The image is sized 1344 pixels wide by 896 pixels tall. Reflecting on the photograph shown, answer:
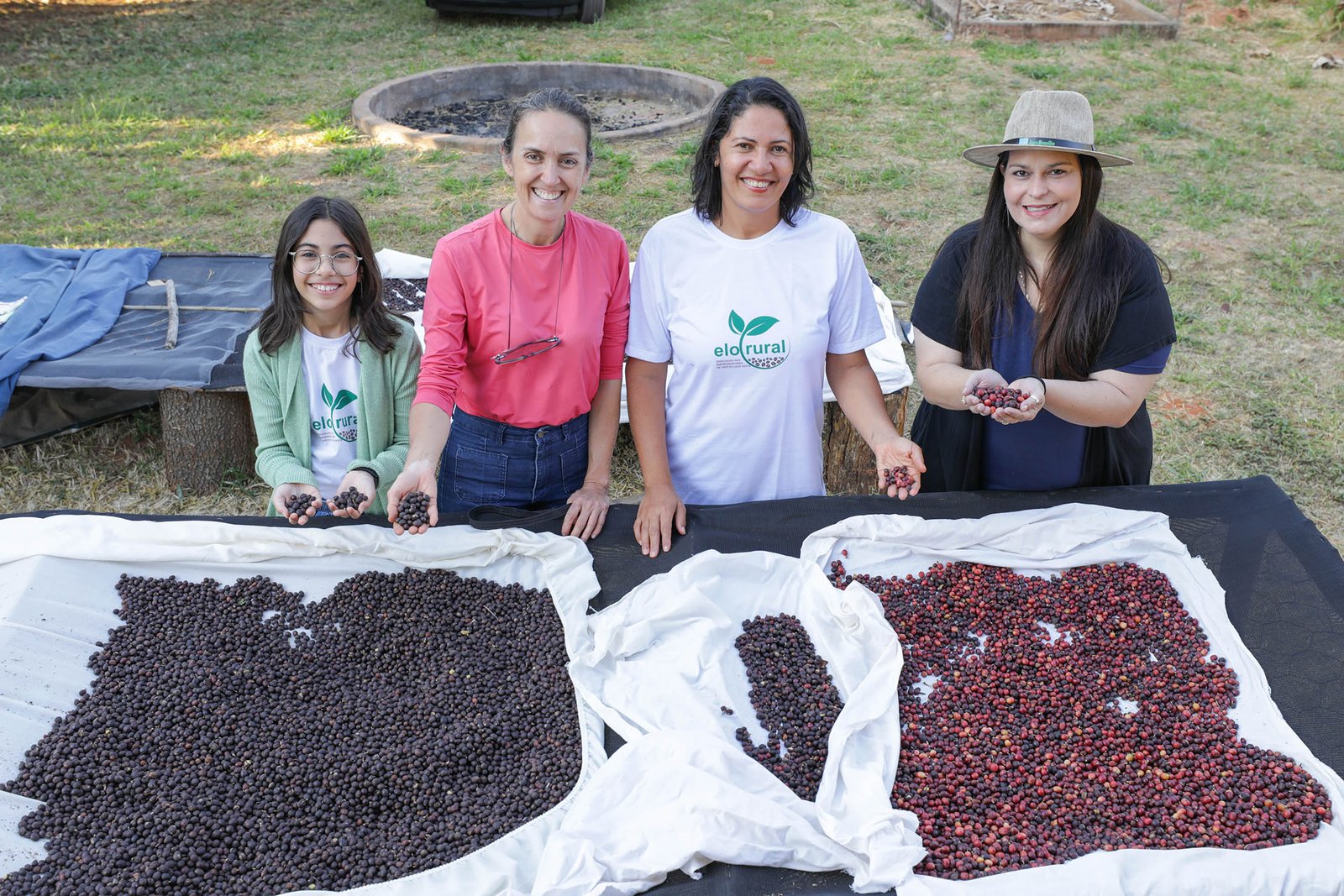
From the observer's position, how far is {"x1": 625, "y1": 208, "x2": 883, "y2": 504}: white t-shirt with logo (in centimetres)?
262

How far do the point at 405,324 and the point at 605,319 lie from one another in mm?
608

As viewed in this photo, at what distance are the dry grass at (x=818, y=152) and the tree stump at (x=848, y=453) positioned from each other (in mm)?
707

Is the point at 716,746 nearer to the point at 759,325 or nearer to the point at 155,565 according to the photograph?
the point at 759,325

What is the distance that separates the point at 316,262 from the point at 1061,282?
192cm

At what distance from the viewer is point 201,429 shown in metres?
4.25

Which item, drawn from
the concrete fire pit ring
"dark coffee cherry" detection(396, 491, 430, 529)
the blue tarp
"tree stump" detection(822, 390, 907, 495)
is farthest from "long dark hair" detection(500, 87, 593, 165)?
the concrete fire pit ring

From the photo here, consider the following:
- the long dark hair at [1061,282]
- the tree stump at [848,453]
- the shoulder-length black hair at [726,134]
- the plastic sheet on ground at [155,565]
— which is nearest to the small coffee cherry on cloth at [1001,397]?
the long dark hair at [1061,282]

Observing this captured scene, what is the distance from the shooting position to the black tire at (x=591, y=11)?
11.1m

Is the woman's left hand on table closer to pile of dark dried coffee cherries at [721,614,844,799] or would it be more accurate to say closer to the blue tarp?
pile of dark dried coffee cherries at [721,614,844,799]

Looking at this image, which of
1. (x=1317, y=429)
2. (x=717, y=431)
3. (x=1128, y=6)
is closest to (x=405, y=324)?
(x=717, y=431)

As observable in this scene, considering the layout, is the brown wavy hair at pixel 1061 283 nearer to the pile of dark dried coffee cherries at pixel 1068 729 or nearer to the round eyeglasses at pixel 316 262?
the pile of dark dried coffee cherries at pixel 1068 729

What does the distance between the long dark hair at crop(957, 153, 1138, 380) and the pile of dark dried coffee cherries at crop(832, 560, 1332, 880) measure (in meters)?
0.61

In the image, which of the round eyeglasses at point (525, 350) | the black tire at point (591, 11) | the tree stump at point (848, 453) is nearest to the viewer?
the round eyeglasses at point (525, 350)

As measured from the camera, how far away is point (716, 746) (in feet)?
6.85
